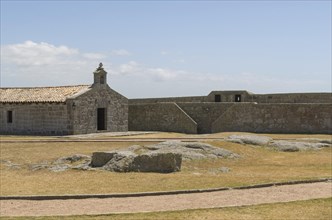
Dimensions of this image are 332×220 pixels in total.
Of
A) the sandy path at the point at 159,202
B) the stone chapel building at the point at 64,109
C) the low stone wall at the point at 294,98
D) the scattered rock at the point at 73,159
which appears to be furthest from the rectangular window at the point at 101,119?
the sandy path at the point at 159,202

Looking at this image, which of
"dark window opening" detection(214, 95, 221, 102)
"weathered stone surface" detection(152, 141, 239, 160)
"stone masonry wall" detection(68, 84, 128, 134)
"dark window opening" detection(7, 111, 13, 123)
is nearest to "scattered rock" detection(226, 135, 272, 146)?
"weathered stone surface" detection(152, 141, 239, 160)

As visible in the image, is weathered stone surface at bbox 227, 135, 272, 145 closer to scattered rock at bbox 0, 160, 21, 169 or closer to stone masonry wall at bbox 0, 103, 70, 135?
scattered rock at bbox 0, 160, 21, 169

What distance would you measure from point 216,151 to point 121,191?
9.25 meters

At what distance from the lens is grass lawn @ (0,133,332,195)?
1697 centimetres

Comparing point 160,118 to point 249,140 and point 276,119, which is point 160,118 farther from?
point 249,140

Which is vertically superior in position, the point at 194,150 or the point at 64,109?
the point at 64,109

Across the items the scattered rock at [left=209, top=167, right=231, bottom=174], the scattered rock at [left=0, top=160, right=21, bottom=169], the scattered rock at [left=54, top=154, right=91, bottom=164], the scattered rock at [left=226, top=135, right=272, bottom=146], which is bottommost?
the scattered rock at [left=209, top=167, right=231, bottom=174]

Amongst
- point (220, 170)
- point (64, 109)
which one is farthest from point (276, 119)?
point (220, 170)

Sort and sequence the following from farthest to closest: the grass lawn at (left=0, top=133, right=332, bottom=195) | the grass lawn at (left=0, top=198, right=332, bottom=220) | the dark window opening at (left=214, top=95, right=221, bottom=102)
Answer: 1. the dark window opening at (left=214, top=95, right=221, bottom=102)
2. the grass lawn at (left=0, top=133, right=332, bottom=195)
3. the grass lawn at (left=0, top=198, right=332, bottom=220)

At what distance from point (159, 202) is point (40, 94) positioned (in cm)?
2674

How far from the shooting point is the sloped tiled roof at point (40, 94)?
37.5m

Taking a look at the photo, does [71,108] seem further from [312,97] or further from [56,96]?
[312,97]

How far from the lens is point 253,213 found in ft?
41.8

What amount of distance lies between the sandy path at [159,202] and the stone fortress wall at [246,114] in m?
21.1
